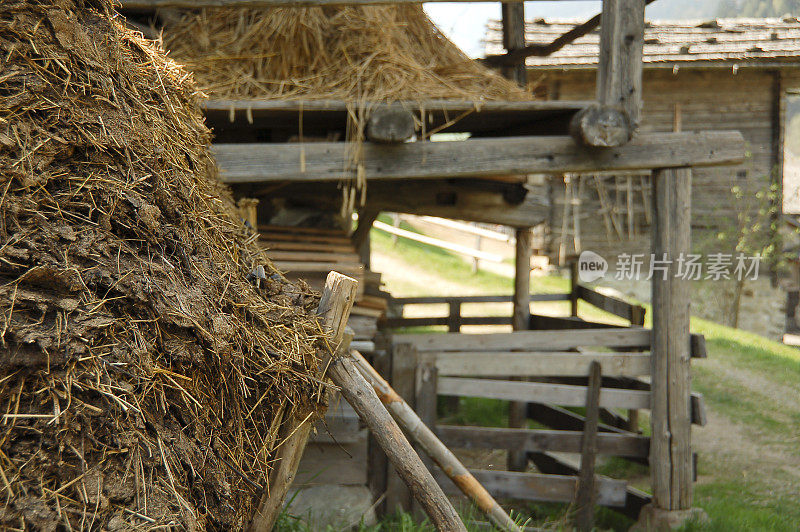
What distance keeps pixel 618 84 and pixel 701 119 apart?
9941 mm

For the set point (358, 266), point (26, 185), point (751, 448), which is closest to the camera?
point (26, 185)

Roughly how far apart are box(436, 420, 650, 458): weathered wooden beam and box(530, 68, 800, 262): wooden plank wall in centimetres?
867

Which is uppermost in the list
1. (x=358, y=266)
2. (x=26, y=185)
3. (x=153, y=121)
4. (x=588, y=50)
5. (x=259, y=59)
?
(x=588, y=50)

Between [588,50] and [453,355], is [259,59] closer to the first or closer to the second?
[453,355]

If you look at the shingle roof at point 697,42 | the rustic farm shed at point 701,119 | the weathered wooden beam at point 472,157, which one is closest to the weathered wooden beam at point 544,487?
the weathered wooden beam at point 472,157

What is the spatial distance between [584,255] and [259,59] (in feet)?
28.6

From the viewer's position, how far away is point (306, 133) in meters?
5.25

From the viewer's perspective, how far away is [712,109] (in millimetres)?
12844

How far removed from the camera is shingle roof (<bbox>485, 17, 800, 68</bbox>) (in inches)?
462

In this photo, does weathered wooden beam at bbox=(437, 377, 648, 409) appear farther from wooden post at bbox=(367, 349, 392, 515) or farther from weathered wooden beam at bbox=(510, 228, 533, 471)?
weathered wooden beam at bbox=(510, 228, 533, 471)

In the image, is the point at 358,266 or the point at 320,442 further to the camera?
the point at 320,442

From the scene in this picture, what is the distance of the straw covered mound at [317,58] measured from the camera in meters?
4.18

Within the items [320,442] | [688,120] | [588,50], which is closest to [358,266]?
[320,442]

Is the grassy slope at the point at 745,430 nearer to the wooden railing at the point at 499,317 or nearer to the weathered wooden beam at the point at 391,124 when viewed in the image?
the wooden railing at the point at 499,317
